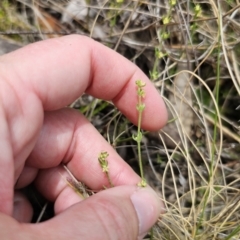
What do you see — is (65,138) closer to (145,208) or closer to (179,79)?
(145,208)

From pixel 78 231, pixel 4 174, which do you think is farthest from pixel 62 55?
pixel 78 231

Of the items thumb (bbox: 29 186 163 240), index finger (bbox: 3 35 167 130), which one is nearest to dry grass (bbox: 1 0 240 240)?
index finger (bbox: 3 35 167 130)

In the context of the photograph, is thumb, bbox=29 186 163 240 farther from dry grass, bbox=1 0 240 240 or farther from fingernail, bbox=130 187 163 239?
dry grass, bbox=1 0 240 240

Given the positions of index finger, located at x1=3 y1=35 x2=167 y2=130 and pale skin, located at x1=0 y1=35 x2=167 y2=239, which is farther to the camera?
index finger, located at x1=3 y1=35 x2=167 y2=130

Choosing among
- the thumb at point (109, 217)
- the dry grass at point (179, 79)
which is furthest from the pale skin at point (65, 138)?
the dry grass at point (179, 79)

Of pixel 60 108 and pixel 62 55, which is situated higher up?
pixel 62 55

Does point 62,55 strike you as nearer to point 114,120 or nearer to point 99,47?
point 99,47
